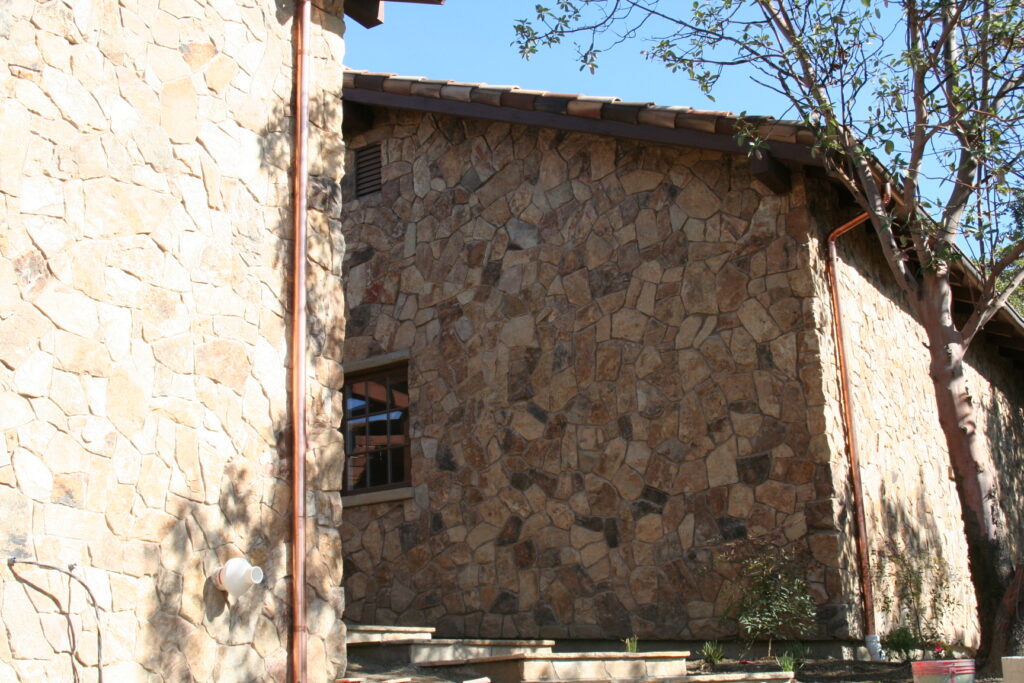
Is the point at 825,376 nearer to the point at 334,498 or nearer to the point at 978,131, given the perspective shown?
the point at 978,131

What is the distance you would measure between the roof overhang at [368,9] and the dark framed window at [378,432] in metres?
4.60

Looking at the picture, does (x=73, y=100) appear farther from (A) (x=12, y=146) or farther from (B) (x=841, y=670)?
(B) (x=841, y=670)

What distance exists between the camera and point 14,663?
5.11 m

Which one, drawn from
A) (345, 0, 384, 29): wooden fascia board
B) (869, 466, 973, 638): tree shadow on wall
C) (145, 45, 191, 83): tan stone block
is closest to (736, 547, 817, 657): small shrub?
(869, 466, 973, 638): tree shadow on wall

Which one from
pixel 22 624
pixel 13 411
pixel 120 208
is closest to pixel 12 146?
pixel 120 208

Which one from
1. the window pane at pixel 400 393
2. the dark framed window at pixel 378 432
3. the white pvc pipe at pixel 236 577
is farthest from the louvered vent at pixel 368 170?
the white pvc pipe at pixel 236 577

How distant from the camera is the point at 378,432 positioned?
11898 mm

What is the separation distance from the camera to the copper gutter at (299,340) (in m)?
6.42

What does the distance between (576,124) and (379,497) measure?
14.2ft

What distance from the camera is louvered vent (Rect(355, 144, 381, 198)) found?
497 inches

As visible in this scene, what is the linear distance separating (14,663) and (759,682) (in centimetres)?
454

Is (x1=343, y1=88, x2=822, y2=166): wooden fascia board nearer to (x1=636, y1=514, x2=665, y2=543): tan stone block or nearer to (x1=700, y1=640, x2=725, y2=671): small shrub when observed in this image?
(x1=636, y1=514, x2=665, y2=543): tan stone block

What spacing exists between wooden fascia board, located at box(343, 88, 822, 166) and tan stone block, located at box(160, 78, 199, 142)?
4502 millimetres

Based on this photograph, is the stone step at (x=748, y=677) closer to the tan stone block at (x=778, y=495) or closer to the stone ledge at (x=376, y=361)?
the tan stone block at (x=778, y=495)
